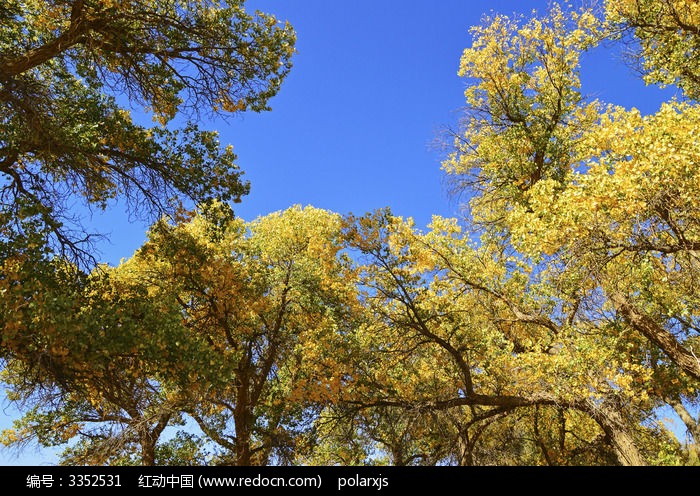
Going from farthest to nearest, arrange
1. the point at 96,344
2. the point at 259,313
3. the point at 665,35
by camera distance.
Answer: the point at 259,313, the point at 665,35, the point at 96,344

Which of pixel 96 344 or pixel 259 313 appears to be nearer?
pixel 96 344

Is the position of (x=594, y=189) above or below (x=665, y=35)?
below

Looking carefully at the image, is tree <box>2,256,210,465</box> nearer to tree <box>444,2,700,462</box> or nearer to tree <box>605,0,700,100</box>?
tree <box>444,2,700,462</box>

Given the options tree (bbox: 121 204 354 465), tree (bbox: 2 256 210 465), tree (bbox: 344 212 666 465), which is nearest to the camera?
tree (bbox: 2 256 210 465)

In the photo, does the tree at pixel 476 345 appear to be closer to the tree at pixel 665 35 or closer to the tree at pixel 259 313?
the tree at pixel 259 313

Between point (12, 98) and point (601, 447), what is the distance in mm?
14502

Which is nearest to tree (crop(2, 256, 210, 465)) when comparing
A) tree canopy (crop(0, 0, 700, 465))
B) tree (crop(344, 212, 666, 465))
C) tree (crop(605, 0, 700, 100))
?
tree canopy (crop(0, 0, 700, 465))

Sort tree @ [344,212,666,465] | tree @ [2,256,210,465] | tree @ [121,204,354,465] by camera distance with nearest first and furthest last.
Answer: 1. tree @ [2,256,210,465]
2. tree @ [344,212,666,465]
3. tree @ [121,204,354,465]

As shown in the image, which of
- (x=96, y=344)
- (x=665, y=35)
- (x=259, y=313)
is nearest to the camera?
(x=96, y=344)

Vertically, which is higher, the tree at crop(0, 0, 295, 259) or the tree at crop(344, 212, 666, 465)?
the tree at crop(0, 0, 295, 259)

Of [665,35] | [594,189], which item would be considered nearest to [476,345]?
[594,189]

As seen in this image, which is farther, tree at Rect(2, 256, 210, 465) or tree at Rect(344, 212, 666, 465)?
tree at Rect(344, 212, 666, 465)

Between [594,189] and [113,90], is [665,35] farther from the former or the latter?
[113,90]
